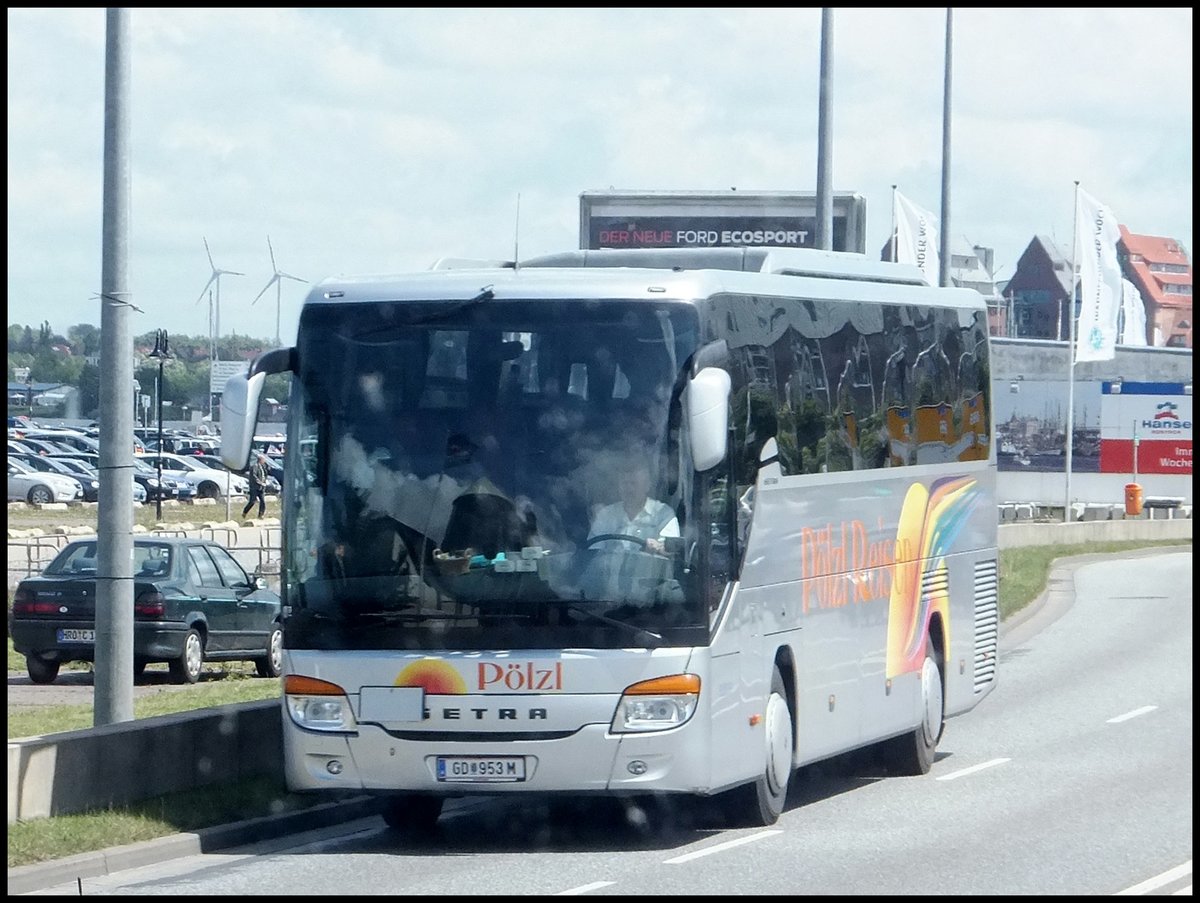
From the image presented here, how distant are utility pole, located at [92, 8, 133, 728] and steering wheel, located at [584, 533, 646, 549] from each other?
3180 mm

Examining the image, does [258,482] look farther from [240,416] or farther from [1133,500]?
[240,416]

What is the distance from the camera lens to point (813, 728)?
13.3m

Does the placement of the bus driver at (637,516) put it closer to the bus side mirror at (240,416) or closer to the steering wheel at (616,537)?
the steering wheel at (616,537)

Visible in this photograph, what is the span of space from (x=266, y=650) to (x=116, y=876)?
14544 millimetres

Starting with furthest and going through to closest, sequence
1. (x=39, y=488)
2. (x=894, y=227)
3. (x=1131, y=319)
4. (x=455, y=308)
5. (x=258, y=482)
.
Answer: (x=1131, y=319) → (x=39, y=488) → (x=258, y=482) → (x=894, y=227) → (x=455, y=308)

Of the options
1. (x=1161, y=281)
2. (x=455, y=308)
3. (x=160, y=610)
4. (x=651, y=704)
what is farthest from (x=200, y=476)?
(x=1161, y=281)

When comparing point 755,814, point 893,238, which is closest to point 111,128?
point 755,814

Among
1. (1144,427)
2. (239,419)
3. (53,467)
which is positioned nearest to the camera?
(239,419)

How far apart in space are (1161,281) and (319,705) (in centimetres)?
15656

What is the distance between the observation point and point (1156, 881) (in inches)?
401

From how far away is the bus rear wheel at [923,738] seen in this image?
15336 mm

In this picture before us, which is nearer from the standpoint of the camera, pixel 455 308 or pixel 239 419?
pixel 239 419

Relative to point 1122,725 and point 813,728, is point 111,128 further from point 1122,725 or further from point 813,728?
point 1122,725

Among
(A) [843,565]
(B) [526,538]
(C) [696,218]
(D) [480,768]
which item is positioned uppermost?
(C) [696,218]
